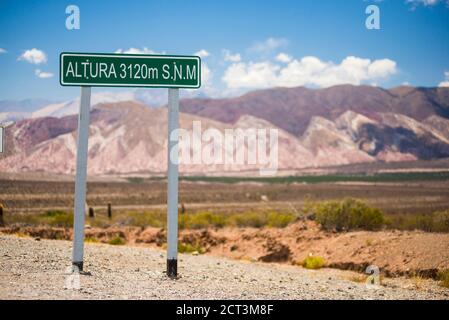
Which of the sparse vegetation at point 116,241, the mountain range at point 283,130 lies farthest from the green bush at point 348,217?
the mountain range at point 283,130

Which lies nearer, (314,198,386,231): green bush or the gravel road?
the gravel road

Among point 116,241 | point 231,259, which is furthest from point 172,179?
point 116,241

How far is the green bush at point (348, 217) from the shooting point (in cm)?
1964

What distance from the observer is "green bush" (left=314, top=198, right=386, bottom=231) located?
773 inches

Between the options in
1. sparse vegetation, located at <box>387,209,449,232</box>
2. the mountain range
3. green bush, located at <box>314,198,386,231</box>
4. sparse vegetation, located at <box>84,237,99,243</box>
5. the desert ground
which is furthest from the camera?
the mountain range

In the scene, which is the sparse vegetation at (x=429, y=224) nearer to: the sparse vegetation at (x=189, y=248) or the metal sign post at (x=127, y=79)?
the sparse vegetation at (x=189, y=248)

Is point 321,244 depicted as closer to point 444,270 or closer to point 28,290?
point 444,270

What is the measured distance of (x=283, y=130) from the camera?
10906cm

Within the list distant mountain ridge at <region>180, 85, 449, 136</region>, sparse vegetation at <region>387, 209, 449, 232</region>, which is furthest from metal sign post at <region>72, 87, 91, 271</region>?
distant mountain ridge at <region>180, 85, 449, 136</region>

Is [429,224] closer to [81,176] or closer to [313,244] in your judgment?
[313,244]

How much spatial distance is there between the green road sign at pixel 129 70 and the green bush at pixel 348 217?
12.0 metres

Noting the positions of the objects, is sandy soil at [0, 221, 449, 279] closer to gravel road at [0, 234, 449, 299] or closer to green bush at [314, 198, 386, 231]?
green bush at [314, 198, 386, 231]

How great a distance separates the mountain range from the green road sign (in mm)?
71725
